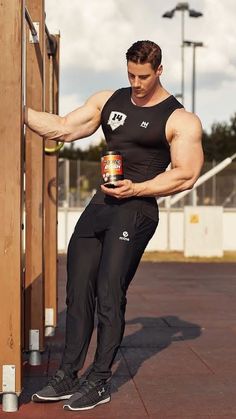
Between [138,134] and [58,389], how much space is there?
158 cm

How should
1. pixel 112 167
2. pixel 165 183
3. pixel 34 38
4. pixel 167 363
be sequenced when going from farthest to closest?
1. pixel 167 363
2. pixel 34 38
3. pixel 165 183
4. pixel 112 167

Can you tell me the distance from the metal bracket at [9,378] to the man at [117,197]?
37 centimetres

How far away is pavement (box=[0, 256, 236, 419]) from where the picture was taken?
5320mm

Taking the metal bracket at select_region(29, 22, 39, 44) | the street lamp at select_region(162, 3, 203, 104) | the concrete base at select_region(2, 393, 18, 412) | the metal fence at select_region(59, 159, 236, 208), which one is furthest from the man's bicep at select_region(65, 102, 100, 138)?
the street lamp at select_region(162, 3, 203, 104)

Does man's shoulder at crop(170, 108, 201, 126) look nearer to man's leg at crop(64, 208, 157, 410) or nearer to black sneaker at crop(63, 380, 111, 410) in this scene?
man's leg at crop(64, 208, 157, 410)

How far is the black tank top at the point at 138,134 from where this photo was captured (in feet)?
17.3

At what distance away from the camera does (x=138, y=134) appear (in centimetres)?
527

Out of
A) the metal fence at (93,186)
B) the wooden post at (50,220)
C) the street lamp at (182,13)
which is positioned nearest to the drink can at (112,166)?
the wooden post at (50,220)

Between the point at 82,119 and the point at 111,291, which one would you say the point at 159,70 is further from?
the point at 111,291

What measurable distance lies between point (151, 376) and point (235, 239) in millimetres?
19437

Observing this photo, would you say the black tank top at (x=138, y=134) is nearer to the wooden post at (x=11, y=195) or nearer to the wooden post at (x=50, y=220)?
the wooden post at (x=11, y=195)

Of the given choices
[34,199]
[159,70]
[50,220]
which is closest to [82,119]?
[159,70]

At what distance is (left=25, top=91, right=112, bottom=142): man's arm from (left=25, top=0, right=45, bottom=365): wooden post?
115 cm

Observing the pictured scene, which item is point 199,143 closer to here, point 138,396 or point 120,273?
point 120,273
